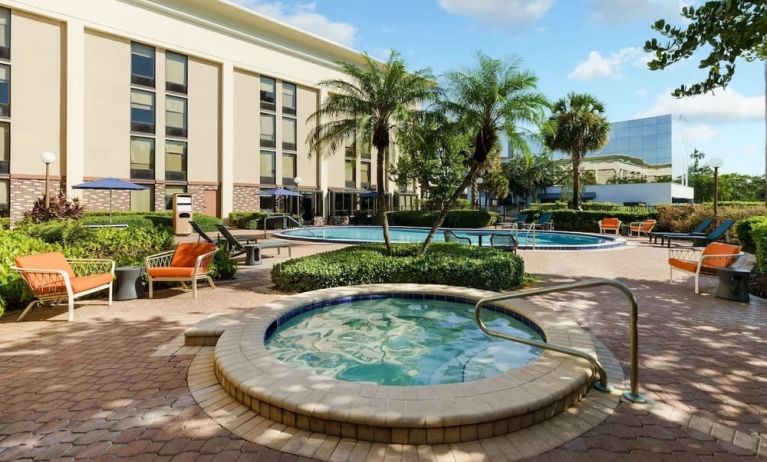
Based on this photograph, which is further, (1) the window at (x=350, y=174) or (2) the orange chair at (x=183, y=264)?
(1) the window at (x=350, y=174)

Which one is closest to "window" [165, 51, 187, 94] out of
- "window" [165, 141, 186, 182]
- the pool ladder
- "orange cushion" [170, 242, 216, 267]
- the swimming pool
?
"window" [165, 141, 186, 182]

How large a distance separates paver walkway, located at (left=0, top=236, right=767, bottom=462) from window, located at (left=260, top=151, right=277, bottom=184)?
24687mm

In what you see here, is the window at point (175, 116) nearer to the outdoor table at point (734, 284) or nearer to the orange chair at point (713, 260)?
the orange chair at point (713, 260)

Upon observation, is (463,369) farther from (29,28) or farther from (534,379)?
(29,28)

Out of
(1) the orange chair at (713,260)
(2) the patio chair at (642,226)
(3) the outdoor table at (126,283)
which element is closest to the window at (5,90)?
(3) the outdoor table at (126,283)

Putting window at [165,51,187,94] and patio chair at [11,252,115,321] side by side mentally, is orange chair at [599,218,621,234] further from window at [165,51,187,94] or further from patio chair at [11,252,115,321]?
window at [165,51,187,94]

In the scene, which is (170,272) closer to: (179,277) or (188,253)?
(179,277)

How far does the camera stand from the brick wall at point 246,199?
96.1 feet

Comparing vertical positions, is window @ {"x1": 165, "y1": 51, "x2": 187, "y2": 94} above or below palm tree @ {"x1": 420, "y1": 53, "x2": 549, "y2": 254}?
above

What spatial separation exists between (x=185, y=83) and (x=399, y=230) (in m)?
17.2

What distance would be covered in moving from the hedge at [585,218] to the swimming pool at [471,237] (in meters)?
3.55

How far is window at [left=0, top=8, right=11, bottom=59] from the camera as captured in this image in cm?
2067

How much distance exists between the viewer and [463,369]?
485cm

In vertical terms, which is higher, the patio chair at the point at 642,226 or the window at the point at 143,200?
the window at the point at 143,200
